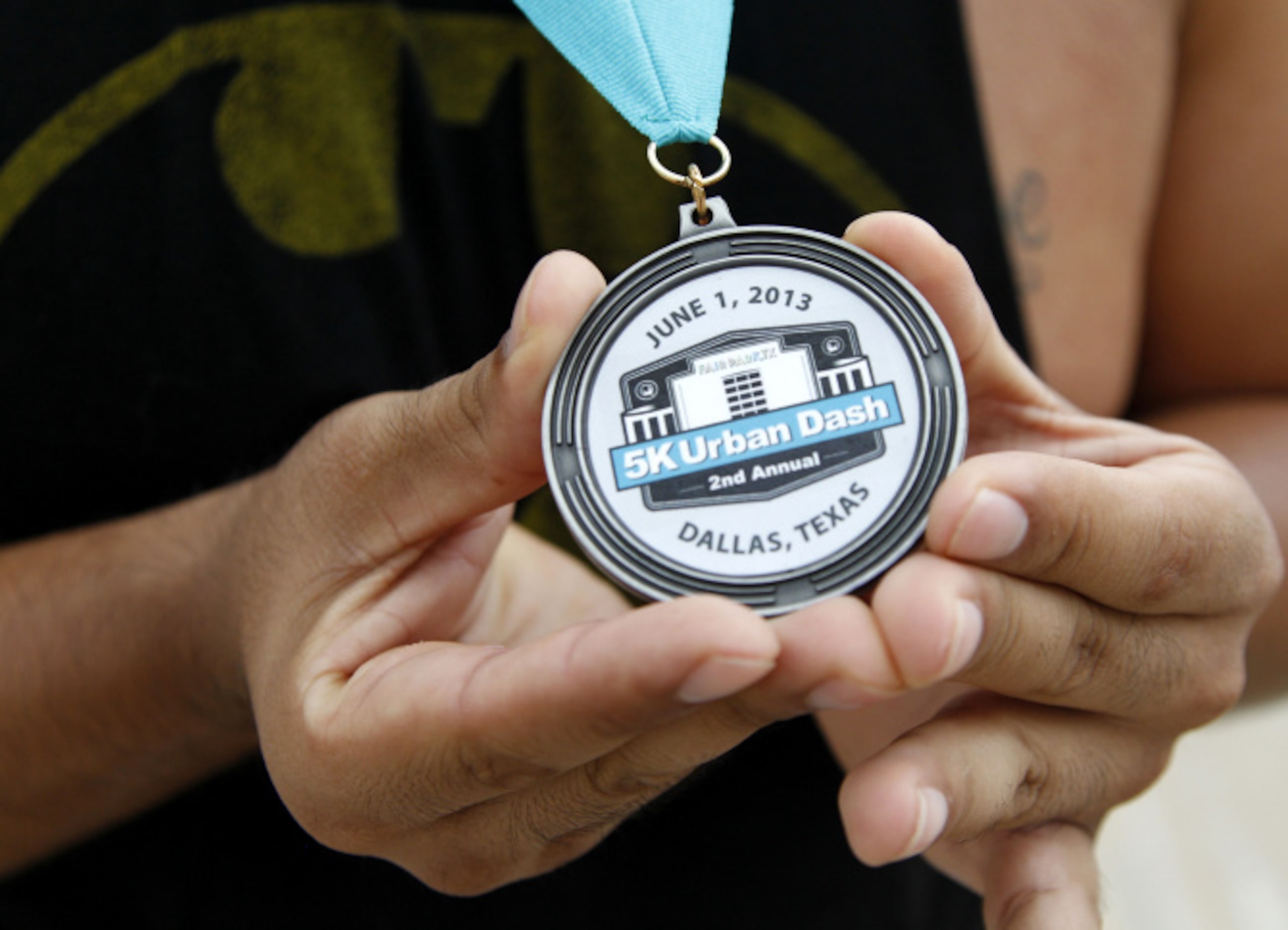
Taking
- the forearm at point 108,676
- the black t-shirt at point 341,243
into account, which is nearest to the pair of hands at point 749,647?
Answer: the forearm at point 108,676

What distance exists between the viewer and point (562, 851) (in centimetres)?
135

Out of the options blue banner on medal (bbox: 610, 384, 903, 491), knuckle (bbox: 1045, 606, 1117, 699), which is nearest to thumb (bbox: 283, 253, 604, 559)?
blue banner on medal (bbox: 610, 384, 903, 491)

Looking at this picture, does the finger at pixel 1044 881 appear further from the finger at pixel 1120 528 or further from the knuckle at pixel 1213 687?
the finger at pixel 1120 528

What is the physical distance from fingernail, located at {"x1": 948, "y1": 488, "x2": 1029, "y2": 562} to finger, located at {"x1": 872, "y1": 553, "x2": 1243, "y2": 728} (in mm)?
31

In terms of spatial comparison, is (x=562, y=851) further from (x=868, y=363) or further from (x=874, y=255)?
(x=874, y=255)

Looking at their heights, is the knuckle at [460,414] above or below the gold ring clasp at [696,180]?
below

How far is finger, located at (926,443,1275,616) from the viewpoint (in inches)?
39.3

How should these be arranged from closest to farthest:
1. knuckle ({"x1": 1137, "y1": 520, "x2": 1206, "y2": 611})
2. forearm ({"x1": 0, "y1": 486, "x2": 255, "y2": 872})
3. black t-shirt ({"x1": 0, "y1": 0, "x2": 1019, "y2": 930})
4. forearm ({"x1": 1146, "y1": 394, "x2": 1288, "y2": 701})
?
knuckle ({"x1": 1137, "y1": 520, "x2": 1206, "y2": 611}) < forearm ({"x1": 0, "y1": 486, "x2": 255, "y2": 872}) < black t-shirt ({"x1": 0, "y1": 0, "x2": 1019, "y2": 930}) < forearm ({"x1": 1146, "y1": 394, "x2": 1288, "y2": 701})

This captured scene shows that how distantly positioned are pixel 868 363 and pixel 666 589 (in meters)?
0.38

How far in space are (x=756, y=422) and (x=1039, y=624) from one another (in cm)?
39

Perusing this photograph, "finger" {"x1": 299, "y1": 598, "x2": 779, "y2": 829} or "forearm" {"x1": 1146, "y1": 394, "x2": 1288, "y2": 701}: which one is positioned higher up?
"finger" {"x1": 299, "y1": 598, "x2": 779, "y2": 829}

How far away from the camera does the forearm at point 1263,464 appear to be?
1.92 metres

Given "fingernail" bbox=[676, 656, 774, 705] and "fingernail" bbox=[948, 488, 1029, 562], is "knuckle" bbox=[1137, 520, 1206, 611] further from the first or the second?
"fingernail" bbox=[676, 656, 774, 705]

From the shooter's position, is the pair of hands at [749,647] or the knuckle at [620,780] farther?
the knuckle at [620,780]
